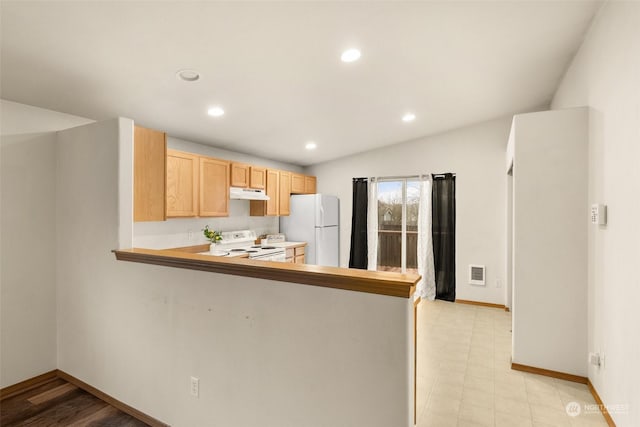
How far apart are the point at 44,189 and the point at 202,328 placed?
2.03 meters

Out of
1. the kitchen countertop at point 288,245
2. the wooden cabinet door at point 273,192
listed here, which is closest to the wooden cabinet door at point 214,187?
the wooden cabinet door at point 273,192

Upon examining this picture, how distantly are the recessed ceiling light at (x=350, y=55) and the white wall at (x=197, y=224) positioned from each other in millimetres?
2538

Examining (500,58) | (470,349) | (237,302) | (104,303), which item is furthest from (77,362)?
(500,58)

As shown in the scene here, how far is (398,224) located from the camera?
5.59 metres

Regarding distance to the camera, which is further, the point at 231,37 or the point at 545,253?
the point at 545,253

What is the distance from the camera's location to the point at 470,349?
3.22m

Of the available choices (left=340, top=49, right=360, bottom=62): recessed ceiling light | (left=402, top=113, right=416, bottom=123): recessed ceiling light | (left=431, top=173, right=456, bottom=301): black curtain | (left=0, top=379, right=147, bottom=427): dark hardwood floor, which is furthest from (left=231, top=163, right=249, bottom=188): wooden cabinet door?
(left=431, top=173, right=456, bottom=301): black curtain

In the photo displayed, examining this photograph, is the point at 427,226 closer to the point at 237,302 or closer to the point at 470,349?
the point at 470,349

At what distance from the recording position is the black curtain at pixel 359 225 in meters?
5.84

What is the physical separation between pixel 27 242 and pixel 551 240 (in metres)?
4.37

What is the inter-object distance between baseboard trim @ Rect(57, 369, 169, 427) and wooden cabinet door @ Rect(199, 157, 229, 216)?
1.97m

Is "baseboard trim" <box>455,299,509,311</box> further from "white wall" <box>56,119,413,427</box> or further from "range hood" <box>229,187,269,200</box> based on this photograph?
"white wall" <box>56,119,413,427</box>

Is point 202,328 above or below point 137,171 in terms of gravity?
below

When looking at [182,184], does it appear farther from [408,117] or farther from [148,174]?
[408,117]
